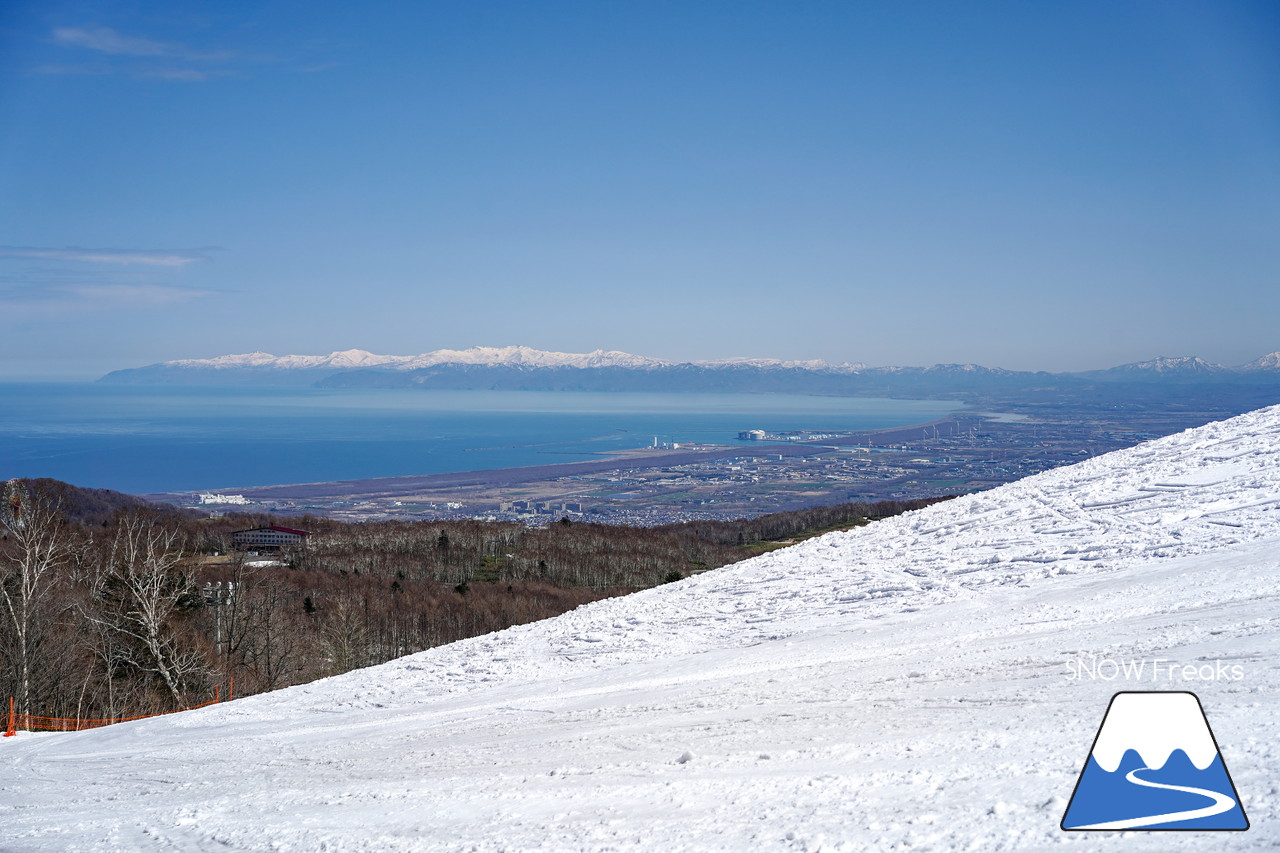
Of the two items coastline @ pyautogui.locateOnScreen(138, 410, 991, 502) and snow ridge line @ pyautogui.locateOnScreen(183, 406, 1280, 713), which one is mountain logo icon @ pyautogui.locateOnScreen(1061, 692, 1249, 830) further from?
coastline @ pyautogui.locateOnScreen(138, 410, 991, 502)

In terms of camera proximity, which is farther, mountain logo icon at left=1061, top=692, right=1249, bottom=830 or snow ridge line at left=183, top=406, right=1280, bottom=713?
snow ridge line at left=183, top=406, right=1280, bottom=713

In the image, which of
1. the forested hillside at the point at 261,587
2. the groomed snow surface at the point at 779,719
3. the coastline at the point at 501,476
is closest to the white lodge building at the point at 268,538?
the forested hillside at the point at 261,587

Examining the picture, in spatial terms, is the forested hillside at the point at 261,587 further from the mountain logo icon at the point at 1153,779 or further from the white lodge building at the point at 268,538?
the mountain logo icon at the point at 1153,779

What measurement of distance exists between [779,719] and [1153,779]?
12.1ft

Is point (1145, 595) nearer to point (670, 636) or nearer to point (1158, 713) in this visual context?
point (1158, 713)

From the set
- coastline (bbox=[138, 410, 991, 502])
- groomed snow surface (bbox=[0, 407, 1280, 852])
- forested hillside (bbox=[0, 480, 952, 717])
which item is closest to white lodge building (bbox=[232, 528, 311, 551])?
forested hillside (bbox=[0, 480, 952, 717])

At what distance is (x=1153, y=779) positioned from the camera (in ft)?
15.7

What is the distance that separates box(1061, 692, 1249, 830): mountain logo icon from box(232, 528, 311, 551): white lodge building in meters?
68.7

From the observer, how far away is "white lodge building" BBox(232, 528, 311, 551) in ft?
219

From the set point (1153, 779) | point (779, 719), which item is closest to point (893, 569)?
point (779, 719)

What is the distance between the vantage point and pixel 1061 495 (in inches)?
681

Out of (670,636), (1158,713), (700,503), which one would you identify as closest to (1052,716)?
(1158,713)

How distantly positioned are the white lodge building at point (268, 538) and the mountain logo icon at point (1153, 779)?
68731 millimetres

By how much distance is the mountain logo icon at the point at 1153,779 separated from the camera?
468 cm
